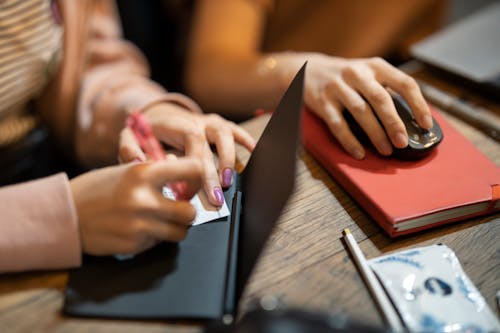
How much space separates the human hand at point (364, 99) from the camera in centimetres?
52

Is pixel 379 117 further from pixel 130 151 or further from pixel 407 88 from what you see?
pixel 130 151

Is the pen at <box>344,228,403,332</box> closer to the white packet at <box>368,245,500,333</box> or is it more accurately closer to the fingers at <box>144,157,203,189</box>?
the white packet at <box>368,245,500,333</box>

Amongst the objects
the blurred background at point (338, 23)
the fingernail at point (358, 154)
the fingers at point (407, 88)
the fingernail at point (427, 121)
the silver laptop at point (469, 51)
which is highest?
→ the fingers at point (407, 88)

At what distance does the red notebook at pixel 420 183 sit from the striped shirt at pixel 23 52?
18.1 inches

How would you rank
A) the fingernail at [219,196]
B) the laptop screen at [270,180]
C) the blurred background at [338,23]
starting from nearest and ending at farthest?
the laptop screen at [270,180] < the fingernail at [219,196] < the blurred background at [338,23]

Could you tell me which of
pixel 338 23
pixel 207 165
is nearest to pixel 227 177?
pixel 207 165

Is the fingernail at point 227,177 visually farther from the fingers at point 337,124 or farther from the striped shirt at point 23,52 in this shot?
the striped shirt at point 23,52

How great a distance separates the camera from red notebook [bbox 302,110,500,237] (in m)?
0.46

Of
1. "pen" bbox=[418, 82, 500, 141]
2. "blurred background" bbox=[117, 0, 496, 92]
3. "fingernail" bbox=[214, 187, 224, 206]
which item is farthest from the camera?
"blurred background" bbox=[117, 0, 496, 92]

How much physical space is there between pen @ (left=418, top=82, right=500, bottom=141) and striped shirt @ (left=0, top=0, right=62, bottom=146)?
61 cm

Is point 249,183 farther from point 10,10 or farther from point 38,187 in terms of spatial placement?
point 10,10

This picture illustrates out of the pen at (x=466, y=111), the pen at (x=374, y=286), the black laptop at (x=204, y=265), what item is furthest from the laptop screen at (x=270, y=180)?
the pen at (x=466, y=111)

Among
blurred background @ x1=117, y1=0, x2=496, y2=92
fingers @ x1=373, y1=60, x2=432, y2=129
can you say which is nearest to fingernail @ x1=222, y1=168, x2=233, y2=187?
fingers @ x1=373, y1=60, x2=432, y2=129

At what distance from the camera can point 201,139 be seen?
539 millimetres
